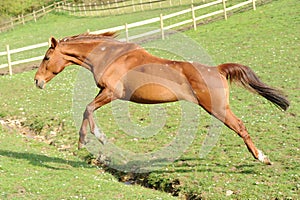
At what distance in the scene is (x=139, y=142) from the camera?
13594 mm

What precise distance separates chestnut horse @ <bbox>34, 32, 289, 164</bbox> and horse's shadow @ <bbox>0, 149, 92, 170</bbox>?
4.71 ft

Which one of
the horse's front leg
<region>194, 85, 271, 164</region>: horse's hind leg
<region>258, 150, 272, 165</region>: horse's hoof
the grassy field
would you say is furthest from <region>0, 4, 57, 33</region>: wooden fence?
<region>258, 150, 272, 165</region>: horse's hoof

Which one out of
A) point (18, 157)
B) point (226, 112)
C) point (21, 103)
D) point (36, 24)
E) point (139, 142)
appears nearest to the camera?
point (226, 112)

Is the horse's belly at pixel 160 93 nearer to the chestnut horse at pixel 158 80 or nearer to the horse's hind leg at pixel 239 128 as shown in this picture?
the chestnut horse at pixel 158 80

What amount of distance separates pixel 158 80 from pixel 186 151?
2.50m

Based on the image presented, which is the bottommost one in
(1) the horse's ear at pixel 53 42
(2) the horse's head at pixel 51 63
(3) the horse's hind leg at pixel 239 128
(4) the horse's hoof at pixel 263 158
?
(4) the horse's hoof at pixel 263 158

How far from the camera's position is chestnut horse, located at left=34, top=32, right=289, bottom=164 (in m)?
10.7

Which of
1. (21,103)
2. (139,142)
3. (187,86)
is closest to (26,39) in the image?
(21,103)

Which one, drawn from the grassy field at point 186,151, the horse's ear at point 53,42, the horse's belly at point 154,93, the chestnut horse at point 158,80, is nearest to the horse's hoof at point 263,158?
the chestnut horse at point 158,80

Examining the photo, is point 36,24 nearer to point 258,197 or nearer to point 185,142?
point 185,142

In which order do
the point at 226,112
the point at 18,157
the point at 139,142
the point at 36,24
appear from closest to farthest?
the point at 226,112 < the point at 18,157 < the point at 139,142 < the point at 36,24

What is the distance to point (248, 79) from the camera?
10930 mm

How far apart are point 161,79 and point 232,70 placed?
1502 mm

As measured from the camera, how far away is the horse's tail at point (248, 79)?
10.9m
